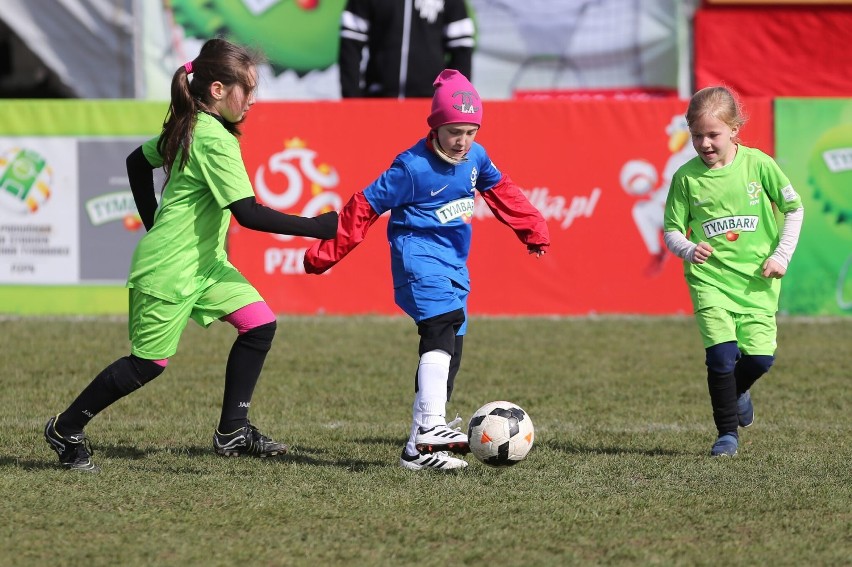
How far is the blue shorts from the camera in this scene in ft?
17.7

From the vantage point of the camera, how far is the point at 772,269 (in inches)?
223

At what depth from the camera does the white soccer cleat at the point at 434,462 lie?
5324 mm

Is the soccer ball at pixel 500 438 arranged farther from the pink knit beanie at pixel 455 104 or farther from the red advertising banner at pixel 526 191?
the red advertising banner at pixel 526 191

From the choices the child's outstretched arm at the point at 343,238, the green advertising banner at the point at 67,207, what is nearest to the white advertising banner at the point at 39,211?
the green advertising banner at the point at 67,207

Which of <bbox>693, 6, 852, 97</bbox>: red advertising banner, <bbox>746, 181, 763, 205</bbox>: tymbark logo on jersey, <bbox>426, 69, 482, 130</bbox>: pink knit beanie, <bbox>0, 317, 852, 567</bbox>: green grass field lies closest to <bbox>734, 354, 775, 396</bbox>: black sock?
<bbox>0, 317, 852, 567</bbox>: green grass field

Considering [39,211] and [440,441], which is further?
[39,211]

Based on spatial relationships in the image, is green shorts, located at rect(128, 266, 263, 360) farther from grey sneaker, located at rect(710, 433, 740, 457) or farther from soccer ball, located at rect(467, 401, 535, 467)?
grey sneaker, located at rect(710, 433, 740, 457)

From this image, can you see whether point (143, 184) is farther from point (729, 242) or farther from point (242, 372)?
point (729, 242)

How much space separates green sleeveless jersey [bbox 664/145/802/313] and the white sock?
1233 millimetres

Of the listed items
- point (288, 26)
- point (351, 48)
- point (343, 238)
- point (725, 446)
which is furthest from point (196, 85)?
point (288, 26)

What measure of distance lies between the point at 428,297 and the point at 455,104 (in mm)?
805

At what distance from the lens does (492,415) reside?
17.3 ft

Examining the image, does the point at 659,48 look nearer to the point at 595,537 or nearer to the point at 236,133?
the point at 236,133

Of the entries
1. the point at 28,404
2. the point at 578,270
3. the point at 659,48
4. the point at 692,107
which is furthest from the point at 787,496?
the point at 659,48
